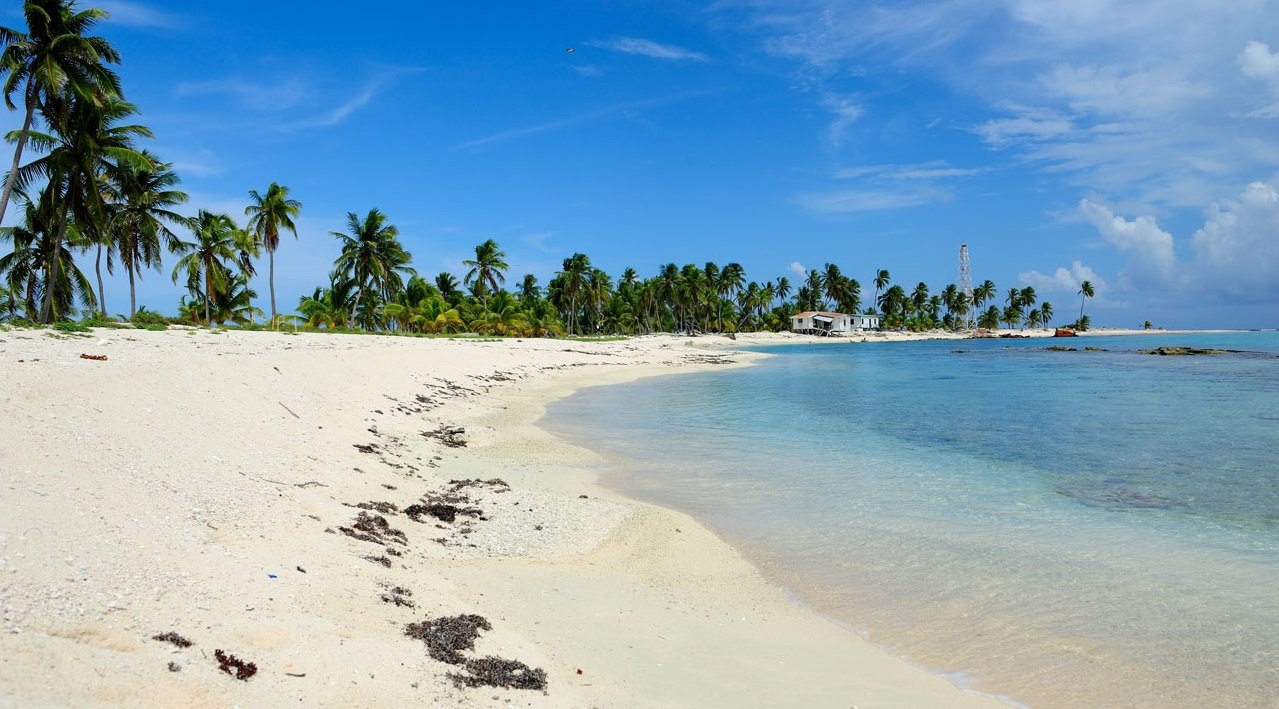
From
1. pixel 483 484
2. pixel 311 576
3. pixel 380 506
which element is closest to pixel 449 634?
pixel 311 576

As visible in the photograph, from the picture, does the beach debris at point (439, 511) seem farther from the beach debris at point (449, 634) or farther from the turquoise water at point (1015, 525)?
the beach debris at point (449, 634)

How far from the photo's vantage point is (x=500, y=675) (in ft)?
17.0

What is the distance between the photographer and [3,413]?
307 inches

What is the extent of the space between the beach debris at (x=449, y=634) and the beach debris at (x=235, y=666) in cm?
134

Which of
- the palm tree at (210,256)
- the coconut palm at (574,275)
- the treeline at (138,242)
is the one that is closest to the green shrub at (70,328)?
the treeline at (138,242)

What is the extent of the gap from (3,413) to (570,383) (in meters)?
28.4

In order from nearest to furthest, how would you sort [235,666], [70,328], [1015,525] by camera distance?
[235,666]
[1015,525]
[70,328]

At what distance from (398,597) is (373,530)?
7.47ft

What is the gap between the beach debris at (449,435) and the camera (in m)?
15.9

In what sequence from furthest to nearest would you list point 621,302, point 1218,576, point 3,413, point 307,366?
point 621,302, point 307,366, point 1218,576, point 3,413

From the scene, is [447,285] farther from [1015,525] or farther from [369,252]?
[1015,525]

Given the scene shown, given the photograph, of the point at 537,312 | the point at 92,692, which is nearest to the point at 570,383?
the point at 92,692

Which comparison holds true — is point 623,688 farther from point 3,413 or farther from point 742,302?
point 742,302

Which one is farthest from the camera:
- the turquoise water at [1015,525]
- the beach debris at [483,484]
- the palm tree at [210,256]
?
the palm tree at [210,256]
